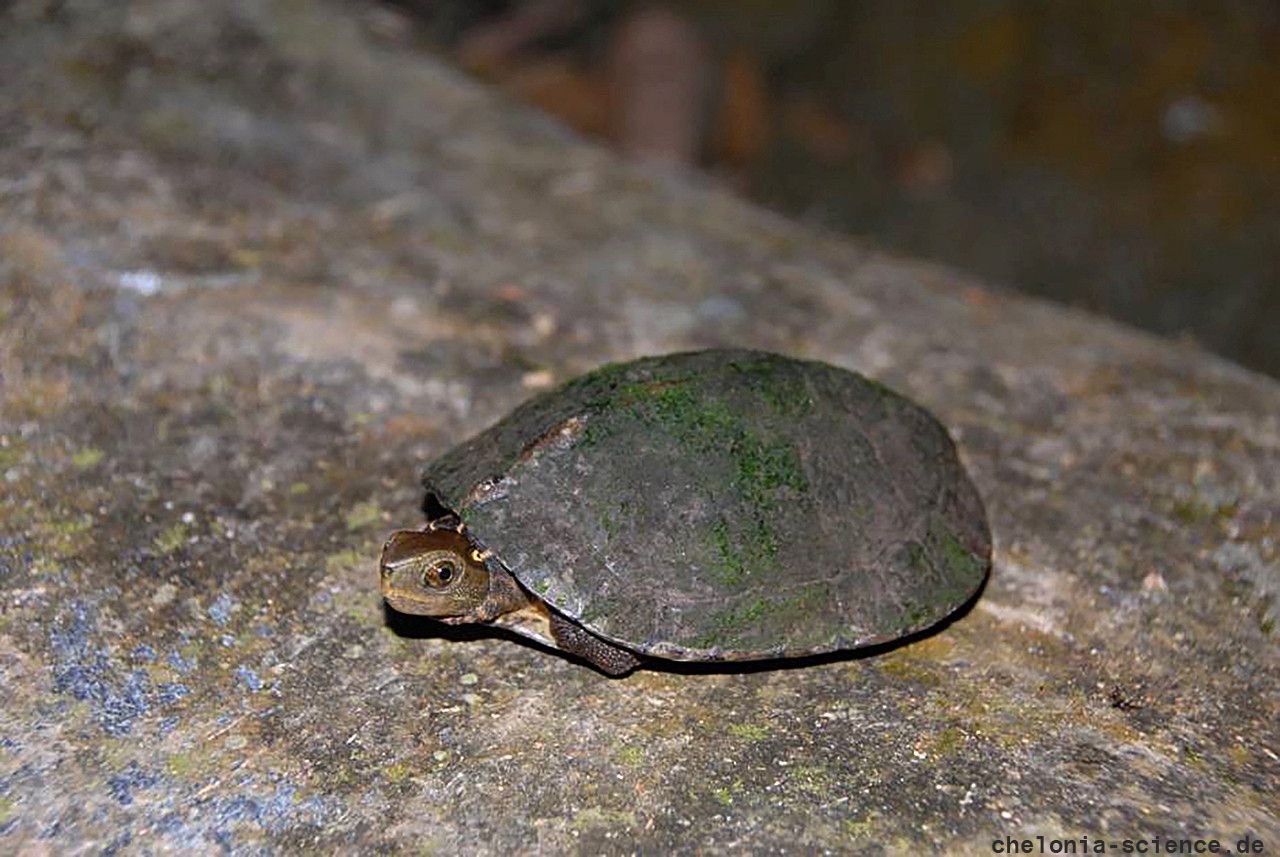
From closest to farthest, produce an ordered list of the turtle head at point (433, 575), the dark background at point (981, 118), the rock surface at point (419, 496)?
the rock surface at point (419, 496) → the turtle head at point (433, 575) → the dark background at point (981, 118)

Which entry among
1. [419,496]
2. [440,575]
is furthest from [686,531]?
[419,496]

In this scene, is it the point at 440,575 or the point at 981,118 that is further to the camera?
the point at 981,118

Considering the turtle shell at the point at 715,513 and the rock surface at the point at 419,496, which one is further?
the turtle shell at the point at 715,513

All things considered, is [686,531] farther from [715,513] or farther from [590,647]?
[590,647]

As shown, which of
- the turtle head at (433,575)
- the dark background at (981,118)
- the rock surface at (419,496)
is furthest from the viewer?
the dark background at (981,118)

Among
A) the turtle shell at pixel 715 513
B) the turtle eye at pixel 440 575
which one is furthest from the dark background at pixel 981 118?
the turtle eye at pixel 440 575

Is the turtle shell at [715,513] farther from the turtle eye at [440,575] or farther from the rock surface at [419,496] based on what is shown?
the rock surface at [419,496]

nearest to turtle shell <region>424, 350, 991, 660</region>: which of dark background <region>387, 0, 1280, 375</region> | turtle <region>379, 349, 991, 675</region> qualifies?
turtle <region>379, 349, 991, 675</region>

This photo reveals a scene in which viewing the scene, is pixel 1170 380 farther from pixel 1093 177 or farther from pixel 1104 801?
pixel 1093 177

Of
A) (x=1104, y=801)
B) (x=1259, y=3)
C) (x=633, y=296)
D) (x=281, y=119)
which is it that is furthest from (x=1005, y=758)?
(x=1259, y=3)
